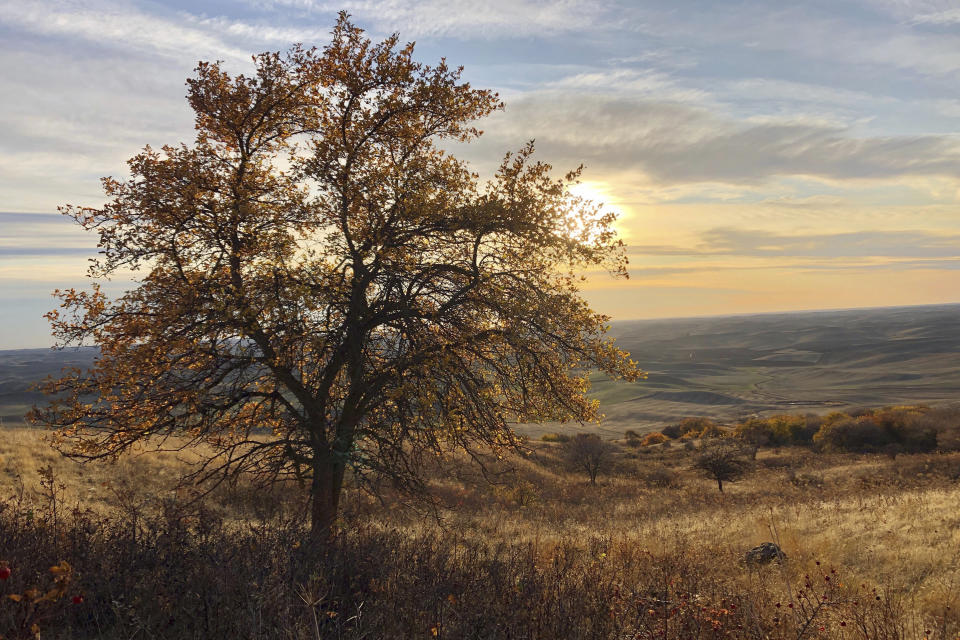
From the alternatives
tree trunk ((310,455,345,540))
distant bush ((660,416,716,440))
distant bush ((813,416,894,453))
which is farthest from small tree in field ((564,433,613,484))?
distant bush ((660,416,716,440))

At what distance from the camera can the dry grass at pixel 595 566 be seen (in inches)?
204

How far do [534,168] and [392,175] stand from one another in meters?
2.73

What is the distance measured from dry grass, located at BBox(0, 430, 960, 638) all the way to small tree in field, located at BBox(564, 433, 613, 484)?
14290 mm

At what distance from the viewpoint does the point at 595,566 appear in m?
8.19

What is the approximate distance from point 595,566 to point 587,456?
31.0m

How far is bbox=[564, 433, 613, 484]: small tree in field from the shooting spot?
3747 cm

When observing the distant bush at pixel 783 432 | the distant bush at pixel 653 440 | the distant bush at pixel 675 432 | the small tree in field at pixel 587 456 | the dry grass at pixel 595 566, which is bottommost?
the distant bush at pixel 675 432

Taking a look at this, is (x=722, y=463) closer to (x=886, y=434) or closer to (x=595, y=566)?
(x=886, y=434)

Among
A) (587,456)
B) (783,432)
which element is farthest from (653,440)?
(587,456)

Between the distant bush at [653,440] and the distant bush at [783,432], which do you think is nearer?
the distant bush at [783,432]

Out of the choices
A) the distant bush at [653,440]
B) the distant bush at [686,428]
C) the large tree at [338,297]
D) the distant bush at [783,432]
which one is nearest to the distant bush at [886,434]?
the distant bush at [783,432]

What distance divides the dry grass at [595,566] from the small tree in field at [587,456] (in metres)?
14.3

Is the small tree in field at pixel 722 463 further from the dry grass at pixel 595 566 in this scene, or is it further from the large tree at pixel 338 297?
the large tree at pixel 338 297

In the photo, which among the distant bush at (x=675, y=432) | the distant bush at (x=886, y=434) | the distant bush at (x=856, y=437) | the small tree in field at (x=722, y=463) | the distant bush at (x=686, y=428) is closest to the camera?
the small tree in field at (x=722, y=463)
